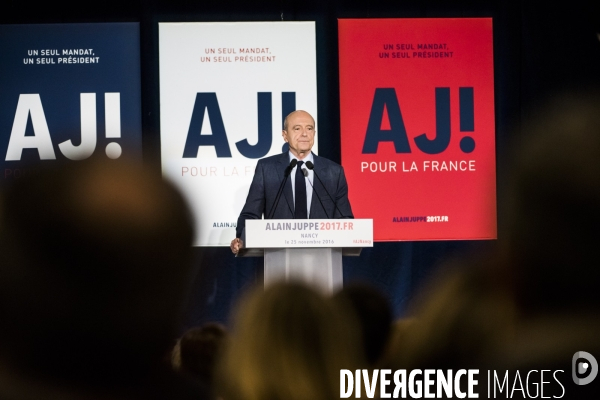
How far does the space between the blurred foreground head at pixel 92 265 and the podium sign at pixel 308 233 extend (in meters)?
2.89

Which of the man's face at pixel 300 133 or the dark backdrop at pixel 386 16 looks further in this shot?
the dark backdrop at pixel 386 16

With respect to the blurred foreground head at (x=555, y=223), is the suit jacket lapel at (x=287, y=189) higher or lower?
A: higher

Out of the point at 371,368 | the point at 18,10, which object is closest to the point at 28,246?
the point at 371,368

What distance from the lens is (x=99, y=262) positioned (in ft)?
2.03

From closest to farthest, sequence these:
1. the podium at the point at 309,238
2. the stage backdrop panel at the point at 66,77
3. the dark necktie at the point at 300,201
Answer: the podium at the point at 309,238, the dark necktie at the point at 300,201, the stage backdrop panel at the point at 66,77

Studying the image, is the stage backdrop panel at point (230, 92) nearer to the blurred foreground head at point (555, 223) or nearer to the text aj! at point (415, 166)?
the text aj! at point (415, 166)

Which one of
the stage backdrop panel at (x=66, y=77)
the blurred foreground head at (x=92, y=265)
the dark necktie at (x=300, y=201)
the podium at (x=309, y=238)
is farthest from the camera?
the stage backdrop panel at (x=66, y=77)

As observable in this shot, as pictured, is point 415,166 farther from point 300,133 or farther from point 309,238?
point 309,238

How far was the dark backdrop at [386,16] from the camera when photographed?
5.91m

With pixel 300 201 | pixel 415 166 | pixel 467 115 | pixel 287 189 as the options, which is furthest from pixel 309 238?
pixel 467 115

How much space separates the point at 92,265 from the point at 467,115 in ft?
18.3

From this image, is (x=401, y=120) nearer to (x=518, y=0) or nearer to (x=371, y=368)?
(x=518, y=0)

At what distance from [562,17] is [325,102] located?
6.16 feet

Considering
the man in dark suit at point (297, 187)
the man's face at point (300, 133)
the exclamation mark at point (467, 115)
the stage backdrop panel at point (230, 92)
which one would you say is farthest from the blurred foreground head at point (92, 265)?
the exclamation mark at point (467, 115)
